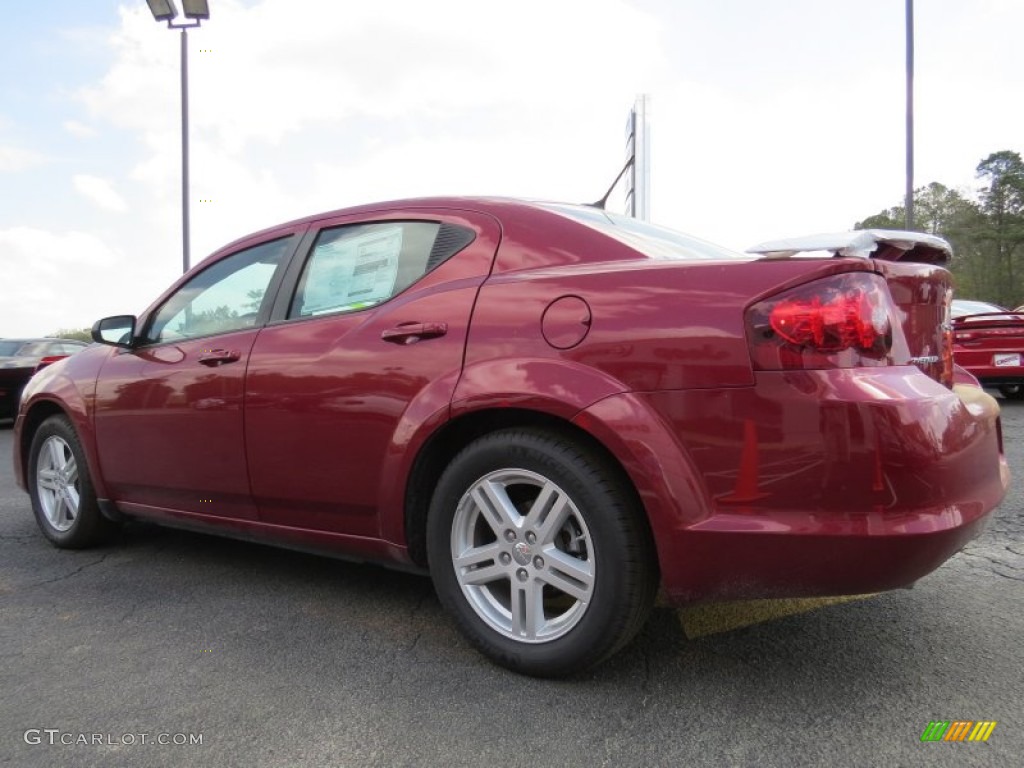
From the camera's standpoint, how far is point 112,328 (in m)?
3.85

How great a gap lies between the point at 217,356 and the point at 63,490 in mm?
1535

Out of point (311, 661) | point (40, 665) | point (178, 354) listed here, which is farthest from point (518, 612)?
point (178, 354)

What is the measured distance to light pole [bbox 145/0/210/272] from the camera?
11414mm

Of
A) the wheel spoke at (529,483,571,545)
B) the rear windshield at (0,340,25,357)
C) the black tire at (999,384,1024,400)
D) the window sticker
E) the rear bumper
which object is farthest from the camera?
the rear windshield at (0,340,25,357)

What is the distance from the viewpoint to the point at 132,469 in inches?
141

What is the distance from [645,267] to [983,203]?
5426cm

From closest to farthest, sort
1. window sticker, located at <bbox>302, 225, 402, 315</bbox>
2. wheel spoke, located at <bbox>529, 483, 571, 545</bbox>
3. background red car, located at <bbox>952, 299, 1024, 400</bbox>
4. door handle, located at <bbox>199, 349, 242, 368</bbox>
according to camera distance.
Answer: wheel spoke, located at <bbox>529, 483, 571, 545</bbox> < window sticker, located at <bbox>302, 225, 402, 315</bbox> < door handle, located at <bbox>199, 349, 242, 368</bbox> < background red car, located at <bbox>952, 299, 1024, 400</bbox>

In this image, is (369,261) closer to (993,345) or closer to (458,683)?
(458,683)

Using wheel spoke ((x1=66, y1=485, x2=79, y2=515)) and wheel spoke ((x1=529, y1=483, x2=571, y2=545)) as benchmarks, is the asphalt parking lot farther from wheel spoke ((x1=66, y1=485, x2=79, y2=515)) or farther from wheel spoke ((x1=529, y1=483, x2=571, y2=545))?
wheel spoke ((x1=66, y1=485, x2=79, y2=515))

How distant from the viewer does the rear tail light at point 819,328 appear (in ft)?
6.44

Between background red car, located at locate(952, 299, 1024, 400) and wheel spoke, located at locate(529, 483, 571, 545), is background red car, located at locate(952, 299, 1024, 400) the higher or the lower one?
the lower one

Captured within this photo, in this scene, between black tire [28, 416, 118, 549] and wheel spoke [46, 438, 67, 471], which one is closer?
black tire [28, 416, 118, 549]

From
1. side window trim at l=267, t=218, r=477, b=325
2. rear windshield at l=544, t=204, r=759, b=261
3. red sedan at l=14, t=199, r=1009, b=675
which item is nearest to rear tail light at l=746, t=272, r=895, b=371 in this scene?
red sedan at l=14, t=199, r=1009, b=675

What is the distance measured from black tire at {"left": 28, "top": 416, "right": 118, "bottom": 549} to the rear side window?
169 cm
